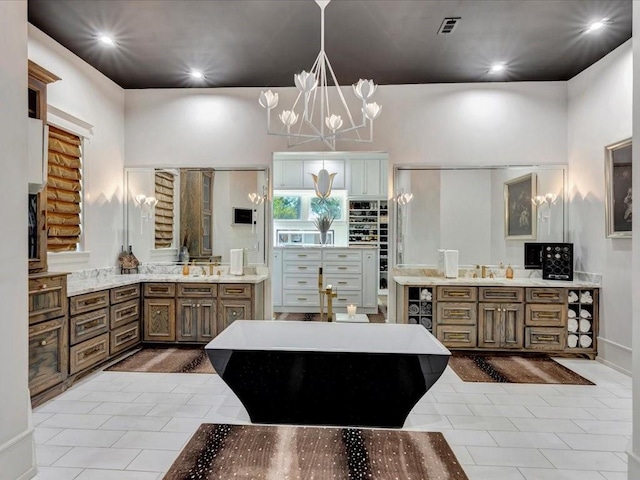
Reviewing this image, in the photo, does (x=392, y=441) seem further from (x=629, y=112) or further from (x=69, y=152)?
(x=69, y=152)

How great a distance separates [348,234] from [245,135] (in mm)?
2252

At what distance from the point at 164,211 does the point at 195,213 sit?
40 cm

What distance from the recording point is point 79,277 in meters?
3.95

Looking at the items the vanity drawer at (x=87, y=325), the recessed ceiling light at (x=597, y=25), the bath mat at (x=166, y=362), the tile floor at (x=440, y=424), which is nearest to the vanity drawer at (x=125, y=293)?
the vanity drawer at (x=87, y=325)

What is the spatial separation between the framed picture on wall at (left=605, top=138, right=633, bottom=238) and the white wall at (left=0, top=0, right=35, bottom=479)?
4.64 metres

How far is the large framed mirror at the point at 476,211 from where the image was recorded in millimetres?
4469

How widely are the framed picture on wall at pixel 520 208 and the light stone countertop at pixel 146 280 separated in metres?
3.03

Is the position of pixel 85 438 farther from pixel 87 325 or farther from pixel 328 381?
pixel 328 381

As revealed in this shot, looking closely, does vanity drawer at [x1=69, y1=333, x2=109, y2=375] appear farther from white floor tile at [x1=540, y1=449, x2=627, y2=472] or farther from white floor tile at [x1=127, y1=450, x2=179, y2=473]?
white floor tile at [x1=540, y1=449, x2=627, y2=472]

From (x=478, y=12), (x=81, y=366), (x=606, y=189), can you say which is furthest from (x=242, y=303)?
(x=606, y=189)

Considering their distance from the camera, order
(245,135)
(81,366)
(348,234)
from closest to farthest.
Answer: (81,366), (245,135), (348,234)

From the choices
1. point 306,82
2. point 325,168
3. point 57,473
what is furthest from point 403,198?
point 57,473

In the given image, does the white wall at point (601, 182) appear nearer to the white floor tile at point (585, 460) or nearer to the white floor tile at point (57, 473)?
the white floor tile at point (585, 460)

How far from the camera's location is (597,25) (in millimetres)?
3236
